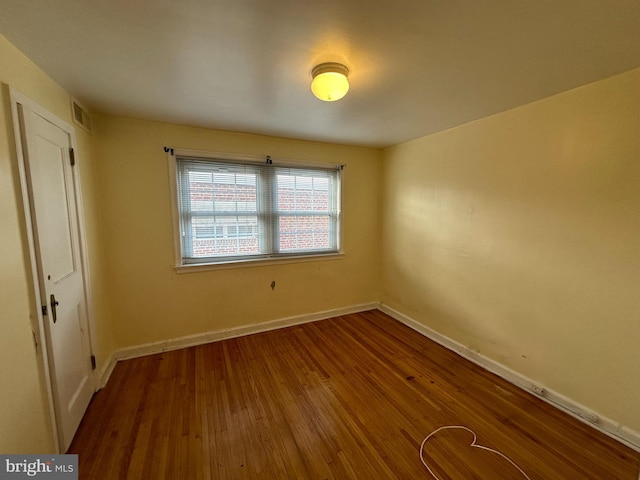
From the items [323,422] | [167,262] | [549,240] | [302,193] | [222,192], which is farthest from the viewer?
[302,193]

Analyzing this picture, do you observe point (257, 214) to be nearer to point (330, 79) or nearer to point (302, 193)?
point (302, 193)

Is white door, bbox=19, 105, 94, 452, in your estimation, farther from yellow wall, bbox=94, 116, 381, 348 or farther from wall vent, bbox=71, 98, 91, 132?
yellow wall, bbox=94, 116, 381, 348

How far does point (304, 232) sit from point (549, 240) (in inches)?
94.6

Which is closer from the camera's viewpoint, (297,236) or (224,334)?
(224,334)

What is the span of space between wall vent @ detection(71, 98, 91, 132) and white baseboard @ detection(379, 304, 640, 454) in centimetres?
388

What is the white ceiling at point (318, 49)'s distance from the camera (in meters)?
1.10


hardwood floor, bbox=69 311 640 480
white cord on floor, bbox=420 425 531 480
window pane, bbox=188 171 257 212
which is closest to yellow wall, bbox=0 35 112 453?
hardwood floor, bbox=69 311 640 480

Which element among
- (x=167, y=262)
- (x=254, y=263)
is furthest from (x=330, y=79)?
(x=167, y=262)

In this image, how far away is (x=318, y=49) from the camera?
1392 mm

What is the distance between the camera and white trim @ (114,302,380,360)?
2.62m

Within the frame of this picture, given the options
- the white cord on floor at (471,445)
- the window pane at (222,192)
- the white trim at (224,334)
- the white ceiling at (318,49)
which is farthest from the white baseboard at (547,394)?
the window pane at (222,192)

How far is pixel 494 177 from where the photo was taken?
2.32m

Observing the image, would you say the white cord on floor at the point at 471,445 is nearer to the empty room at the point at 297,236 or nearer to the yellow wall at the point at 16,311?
the empty room at the point at 297,236

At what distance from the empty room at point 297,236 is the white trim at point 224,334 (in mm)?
31
